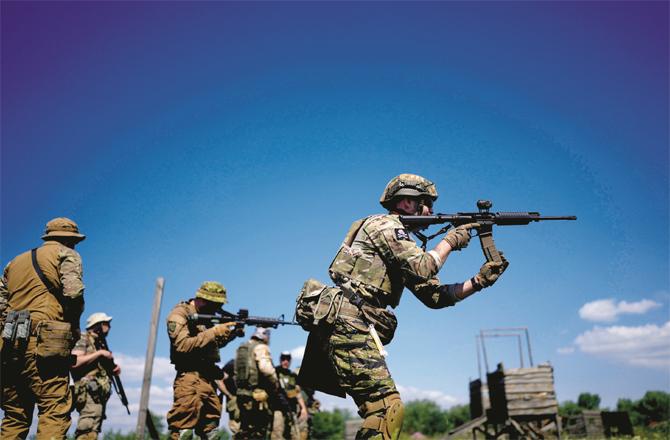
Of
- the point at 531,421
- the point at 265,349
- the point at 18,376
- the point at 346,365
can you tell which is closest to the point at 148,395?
the point at 265,349

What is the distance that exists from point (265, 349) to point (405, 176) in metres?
6.17

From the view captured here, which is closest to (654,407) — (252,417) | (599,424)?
(599,424)

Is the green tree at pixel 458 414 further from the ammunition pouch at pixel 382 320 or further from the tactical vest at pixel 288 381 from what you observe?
the ammunition pouch at pixel 382 320

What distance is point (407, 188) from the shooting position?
14.0 feet

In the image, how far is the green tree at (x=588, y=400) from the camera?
47719 mm

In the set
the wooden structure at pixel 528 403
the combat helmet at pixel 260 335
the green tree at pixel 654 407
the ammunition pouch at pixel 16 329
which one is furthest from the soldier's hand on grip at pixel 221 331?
the green tree at pixel 654 407

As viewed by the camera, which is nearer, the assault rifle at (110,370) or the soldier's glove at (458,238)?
the soldier's glove at (458,238)

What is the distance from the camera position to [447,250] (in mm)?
4098

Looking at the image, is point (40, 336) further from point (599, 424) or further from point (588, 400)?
point (588, 400)

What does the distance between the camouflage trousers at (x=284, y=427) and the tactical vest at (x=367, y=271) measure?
662cm

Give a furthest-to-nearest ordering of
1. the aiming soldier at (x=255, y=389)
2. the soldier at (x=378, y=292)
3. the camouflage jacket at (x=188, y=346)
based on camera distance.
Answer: the aiming soldier at (x=255, y=389) < the camouflage jacket at (x=188, y=346) < the soldier at (x=378, y=292)

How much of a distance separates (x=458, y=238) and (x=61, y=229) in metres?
4.28

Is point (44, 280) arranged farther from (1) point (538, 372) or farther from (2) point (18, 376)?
(1) point (538, 372)

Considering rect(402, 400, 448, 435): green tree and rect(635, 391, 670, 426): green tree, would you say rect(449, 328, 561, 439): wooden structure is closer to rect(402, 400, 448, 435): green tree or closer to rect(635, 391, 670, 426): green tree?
rect(635, 391, 670, 426): green tree
